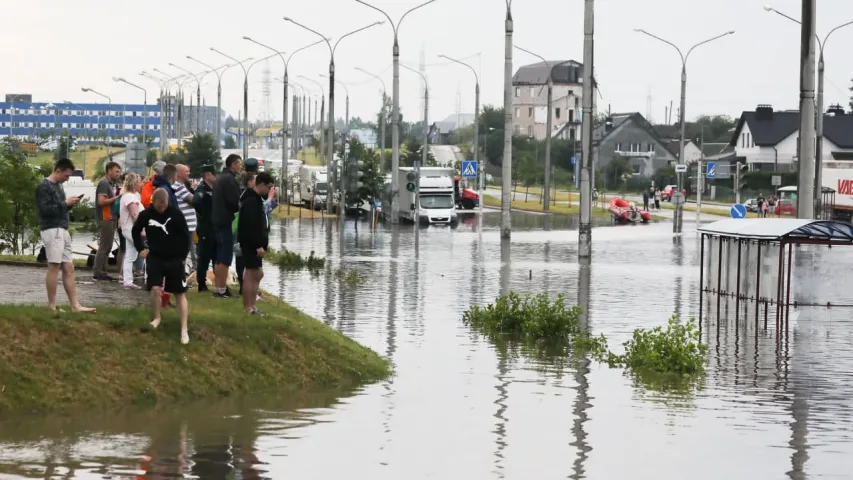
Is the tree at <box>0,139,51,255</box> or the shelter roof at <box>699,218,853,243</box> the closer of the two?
the shelter roof at <box>699,218,853,243</box>

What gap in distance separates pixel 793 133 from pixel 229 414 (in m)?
127

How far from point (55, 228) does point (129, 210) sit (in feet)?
9.65

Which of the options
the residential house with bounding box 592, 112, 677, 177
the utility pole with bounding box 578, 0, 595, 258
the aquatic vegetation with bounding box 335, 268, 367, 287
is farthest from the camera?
the residential house with bounding box 592, 112, 677, 177

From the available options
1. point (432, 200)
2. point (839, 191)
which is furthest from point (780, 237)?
point (839, 191)

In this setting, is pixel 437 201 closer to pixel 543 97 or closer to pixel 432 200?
pixel 432 200

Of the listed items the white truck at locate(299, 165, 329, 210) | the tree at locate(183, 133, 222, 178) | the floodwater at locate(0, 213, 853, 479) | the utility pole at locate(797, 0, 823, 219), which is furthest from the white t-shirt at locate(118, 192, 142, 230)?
the tree at locate(183, 133, 222, 178)

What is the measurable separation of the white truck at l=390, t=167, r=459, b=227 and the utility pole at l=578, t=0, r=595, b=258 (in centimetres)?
2981

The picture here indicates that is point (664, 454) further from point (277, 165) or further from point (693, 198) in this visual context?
point (693, 198)

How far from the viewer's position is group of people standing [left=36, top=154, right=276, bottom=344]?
15.9m

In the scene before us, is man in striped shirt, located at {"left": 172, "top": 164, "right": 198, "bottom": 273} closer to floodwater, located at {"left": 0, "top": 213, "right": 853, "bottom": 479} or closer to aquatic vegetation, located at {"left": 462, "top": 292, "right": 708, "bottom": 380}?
floodwater, located at {"left": 0, "top": 213, "right": 853, "bottom": 479}

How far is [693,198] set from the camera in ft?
395

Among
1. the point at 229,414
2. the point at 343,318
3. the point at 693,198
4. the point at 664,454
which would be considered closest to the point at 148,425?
the point at 229,414

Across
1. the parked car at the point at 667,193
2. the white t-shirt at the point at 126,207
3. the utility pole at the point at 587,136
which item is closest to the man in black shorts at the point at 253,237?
the white t-shirt at the point at 126,207

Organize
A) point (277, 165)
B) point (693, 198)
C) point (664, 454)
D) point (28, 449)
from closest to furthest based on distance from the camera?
A: point (28, 449) → point (664, 454) → point (277, 165) → point (693, 198)
